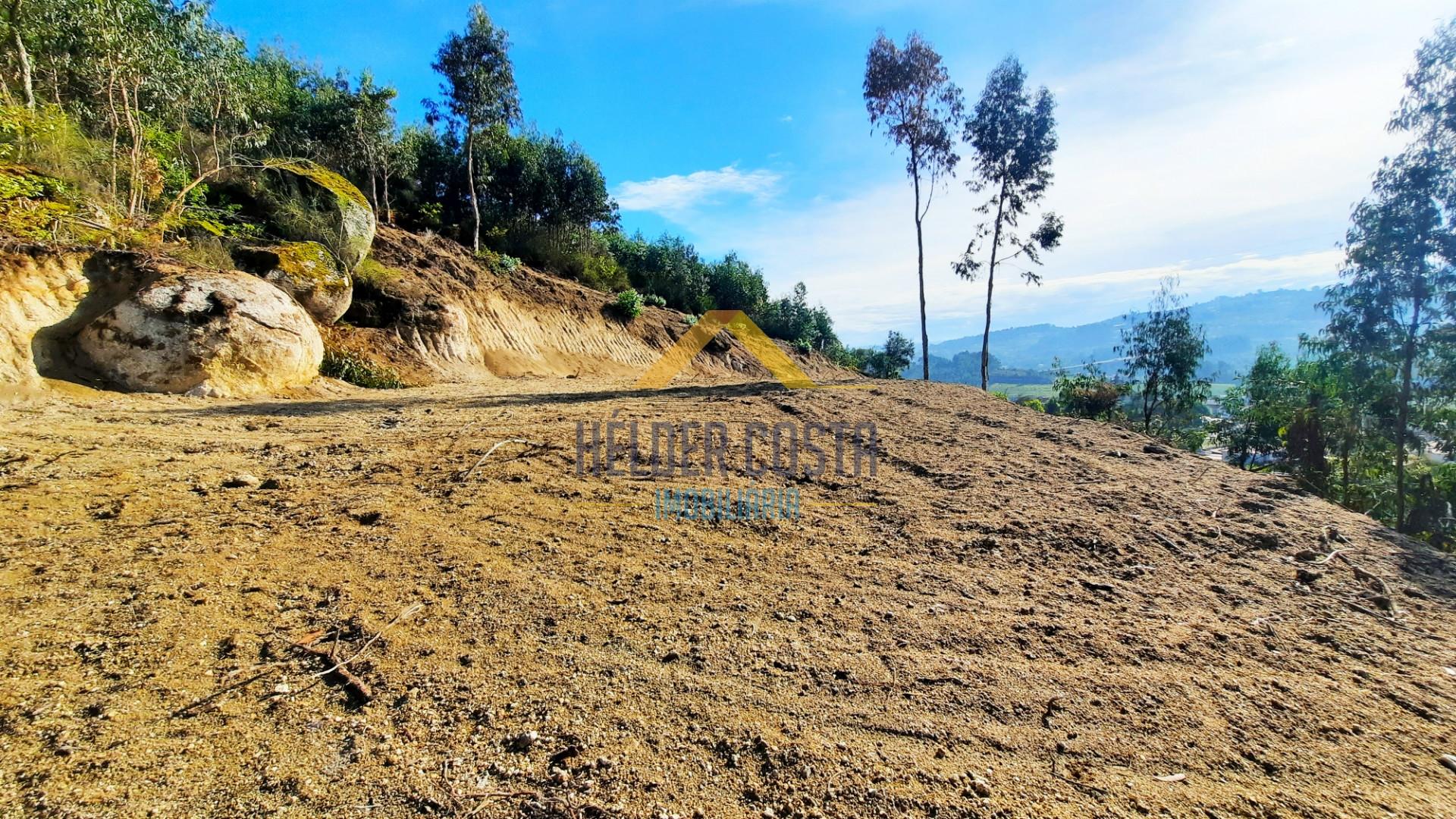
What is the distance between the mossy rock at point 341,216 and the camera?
33.9ft

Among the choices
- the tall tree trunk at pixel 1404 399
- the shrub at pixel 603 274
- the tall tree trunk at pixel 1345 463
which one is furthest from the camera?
the shrub at pixel 603 274

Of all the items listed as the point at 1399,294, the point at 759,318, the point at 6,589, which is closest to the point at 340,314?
the point at 6,589

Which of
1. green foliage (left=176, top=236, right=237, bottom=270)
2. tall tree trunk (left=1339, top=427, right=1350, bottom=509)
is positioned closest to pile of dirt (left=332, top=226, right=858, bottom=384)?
green foliage (left=176, top=236, right=237, bottom=270)

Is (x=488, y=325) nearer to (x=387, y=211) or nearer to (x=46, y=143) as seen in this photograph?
(x=387, y=211)

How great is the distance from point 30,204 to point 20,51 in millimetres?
4812

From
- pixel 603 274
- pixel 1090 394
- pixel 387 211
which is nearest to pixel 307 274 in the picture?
pixel 387 211

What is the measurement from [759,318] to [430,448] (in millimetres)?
21762

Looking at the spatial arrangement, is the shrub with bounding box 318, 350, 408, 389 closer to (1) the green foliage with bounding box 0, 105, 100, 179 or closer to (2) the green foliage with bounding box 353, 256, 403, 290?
(2) the green foliage with bounding box 353, 256, 403, 290

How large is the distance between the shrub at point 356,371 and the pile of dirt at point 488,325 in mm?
640

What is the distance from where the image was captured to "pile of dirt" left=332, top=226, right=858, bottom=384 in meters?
10.5

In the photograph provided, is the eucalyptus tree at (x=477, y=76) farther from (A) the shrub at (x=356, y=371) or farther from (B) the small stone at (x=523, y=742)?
(B) the small stone at (x=523, y=742)

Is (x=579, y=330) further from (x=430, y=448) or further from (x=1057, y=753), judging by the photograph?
(x=1057, y=753)

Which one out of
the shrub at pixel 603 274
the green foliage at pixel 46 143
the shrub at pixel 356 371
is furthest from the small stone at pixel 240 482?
the shrub at pixel 603 274

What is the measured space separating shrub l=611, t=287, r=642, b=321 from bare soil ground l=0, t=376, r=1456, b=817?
13.4m
